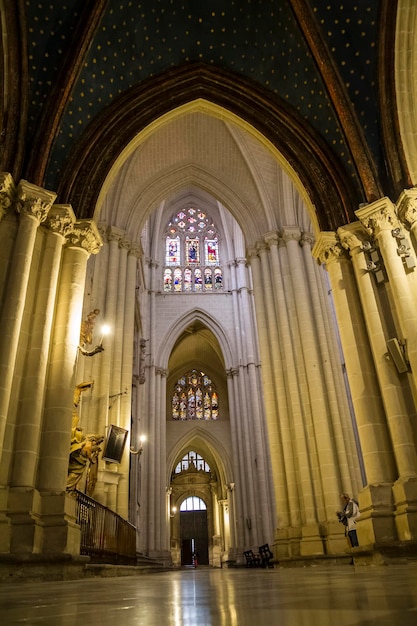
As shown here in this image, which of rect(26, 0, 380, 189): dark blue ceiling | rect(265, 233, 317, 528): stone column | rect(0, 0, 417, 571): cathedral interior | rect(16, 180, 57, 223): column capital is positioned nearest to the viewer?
rect(0, 0, 417, 571): cathedral interior

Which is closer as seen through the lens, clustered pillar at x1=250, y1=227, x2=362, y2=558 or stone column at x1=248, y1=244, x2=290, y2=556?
clustered pillar at x1=250, y1=227, x2=362, y2=558

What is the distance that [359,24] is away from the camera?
28.0 ft

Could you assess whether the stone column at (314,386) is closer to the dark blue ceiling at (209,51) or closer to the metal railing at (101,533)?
the dark blue ceiling at (209,51)

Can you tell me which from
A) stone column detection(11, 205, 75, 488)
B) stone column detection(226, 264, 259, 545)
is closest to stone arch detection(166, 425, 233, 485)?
stone column detection(226, 264, 259, 545)

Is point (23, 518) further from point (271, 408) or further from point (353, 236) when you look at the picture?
point (271, 408)

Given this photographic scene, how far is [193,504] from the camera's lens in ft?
103

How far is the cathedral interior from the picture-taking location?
21.0ft

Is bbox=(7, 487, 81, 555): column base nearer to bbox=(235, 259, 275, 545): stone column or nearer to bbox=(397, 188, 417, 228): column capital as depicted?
bbox=(397, 188, 417, 228): column capital

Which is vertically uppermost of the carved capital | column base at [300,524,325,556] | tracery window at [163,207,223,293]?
tracery window at [163,207,223,293]

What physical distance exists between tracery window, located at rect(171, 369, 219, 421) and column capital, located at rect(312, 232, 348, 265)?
19359 mm

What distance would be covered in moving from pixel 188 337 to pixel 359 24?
18.9 metres

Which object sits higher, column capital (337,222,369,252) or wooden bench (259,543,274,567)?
column capital (337,222,369,252)

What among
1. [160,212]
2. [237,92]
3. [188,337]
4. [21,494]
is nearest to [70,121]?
[237,92]

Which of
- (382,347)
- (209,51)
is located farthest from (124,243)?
(382,347)
